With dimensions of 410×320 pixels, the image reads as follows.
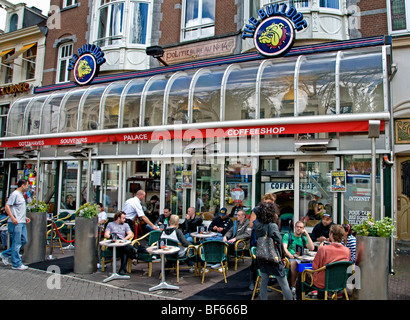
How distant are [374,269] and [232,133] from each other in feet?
15.7

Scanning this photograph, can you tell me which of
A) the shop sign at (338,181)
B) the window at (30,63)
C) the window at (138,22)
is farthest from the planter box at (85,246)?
the window at (30,63)

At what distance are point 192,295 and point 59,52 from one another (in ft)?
52.2

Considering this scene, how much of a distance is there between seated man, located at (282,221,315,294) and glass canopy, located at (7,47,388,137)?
350cm

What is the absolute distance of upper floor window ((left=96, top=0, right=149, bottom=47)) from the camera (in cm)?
1398

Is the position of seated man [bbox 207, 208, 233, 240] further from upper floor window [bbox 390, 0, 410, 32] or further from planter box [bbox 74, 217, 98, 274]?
upper floor window [bbox 390, 0, 410, 32]

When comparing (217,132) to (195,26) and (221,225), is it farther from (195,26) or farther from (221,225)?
(195,26)

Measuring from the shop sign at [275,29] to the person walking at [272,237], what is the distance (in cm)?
637

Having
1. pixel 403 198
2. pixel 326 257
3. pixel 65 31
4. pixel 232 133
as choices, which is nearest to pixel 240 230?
pixel 232 133

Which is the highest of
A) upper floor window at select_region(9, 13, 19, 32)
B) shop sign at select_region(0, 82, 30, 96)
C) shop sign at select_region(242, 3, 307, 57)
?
upper floor window at select_region(9, 13, 19, 32)

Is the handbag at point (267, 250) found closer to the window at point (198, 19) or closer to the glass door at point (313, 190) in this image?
the glass door at point (313, 190)

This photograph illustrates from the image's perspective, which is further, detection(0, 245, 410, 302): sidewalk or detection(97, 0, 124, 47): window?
detection(97, 0, 124, 47): window

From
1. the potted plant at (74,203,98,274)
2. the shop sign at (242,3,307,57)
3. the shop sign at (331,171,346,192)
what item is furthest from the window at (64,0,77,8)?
the shop sign at (331,171,346,192)

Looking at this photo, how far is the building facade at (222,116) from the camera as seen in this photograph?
8086 mm
